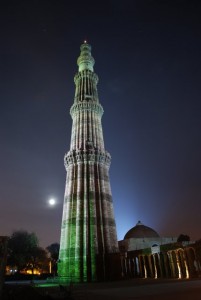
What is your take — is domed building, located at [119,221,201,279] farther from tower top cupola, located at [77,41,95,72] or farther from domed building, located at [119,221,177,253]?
tower top cupola, located at [77,41,95,72]

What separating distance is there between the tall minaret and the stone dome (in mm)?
23520

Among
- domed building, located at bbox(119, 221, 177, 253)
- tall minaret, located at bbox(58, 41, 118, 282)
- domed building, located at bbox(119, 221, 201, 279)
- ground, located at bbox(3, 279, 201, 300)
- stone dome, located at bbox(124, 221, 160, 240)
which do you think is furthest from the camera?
stone dome, located at bbox(124, 221, 160, 240)

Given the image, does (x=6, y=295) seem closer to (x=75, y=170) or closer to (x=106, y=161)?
(x=75, y=170)

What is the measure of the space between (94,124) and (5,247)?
91.5ft

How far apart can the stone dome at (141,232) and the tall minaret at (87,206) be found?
23520 millimetres

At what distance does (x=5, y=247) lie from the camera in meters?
12.8

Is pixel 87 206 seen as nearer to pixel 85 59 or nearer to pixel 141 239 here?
pixel 141 239

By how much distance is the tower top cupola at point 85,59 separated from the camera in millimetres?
45575

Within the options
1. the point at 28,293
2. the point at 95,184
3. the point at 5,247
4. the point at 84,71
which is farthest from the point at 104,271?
the point at 84,71

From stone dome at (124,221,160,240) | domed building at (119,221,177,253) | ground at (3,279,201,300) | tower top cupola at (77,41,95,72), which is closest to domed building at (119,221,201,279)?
ground at (3,279,201,300)

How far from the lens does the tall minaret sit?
2938 cm

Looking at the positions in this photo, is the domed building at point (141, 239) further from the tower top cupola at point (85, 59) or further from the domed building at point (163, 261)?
the tower top cupola at point (85, 59)

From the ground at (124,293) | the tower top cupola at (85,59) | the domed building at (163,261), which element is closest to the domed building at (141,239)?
the domed building at (163,261)

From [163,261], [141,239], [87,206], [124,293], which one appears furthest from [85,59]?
[124,293]
